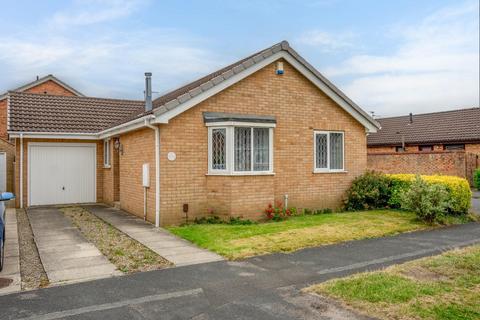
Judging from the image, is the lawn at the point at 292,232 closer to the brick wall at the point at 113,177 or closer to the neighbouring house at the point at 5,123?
the brick wall at the point at 113,177

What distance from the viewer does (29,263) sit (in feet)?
24.4

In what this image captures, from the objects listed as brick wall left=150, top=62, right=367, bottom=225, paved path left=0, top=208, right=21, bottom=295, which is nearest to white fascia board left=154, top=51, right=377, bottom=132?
brick wall left=150, top=62, right=367, bottom=225

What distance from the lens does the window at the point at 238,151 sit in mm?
11453

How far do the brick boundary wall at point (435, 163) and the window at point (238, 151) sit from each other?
15265mm

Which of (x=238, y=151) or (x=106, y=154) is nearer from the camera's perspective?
(x=238, y=151)

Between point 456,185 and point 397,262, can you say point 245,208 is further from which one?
point 456,185

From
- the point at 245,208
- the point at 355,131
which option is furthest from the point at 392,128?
the point at 245,208

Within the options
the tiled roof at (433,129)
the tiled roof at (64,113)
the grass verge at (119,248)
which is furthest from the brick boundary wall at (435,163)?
the grass verge at (119,248)

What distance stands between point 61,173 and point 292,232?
34.9ft

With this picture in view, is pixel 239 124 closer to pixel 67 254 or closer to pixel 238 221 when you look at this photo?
pixel 238 221

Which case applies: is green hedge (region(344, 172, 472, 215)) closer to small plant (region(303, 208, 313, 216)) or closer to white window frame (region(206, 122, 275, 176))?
small plant (region(303, 208, 313, 216))

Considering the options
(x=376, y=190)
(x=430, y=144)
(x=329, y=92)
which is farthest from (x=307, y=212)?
(x=430, y=144)

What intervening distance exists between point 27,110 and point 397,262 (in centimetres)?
1522

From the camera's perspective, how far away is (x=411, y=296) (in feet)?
17.8
